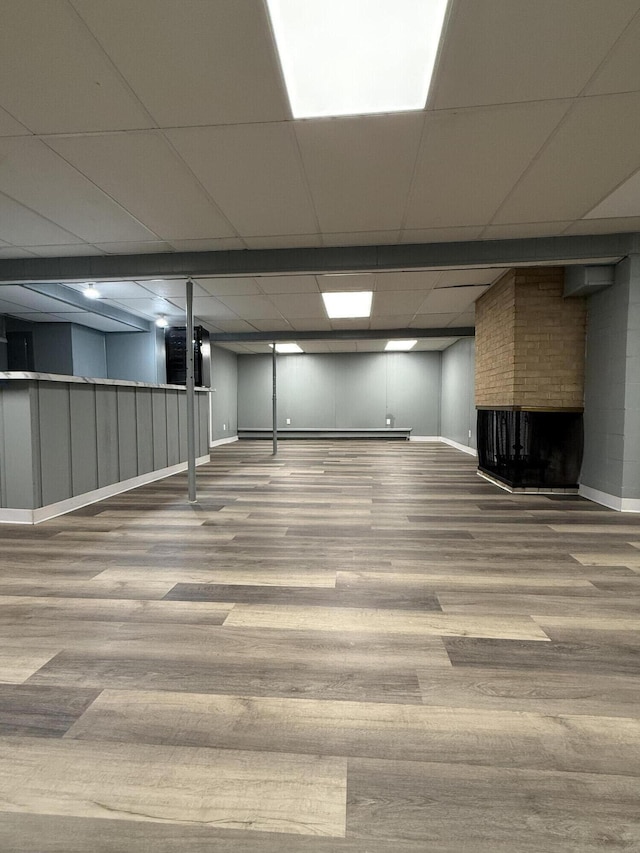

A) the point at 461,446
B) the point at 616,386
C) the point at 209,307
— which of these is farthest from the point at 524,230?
the point at 461,446

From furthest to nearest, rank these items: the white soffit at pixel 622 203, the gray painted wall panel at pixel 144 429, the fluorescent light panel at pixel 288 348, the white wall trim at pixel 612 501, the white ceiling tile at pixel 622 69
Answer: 1. the fluorescent light panel at pixel 288 348
2. the gray painted wall panel at pixel 144 429
3. the white wall trim at pixel 612 501
4. the white soffit at pixel 622 203
5. the white ceiling tile at pixel 622 69

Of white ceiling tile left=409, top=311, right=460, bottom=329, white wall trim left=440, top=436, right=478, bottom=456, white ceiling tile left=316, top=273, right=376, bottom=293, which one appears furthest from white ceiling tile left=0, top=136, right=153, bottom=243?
white wall trim left=440, top=436, right=478, bottom=456

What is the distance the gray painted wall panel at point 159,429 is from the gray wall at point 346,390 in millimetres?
6096

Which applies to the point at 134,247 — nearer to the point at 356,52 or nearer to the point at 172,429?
the point at 172,429

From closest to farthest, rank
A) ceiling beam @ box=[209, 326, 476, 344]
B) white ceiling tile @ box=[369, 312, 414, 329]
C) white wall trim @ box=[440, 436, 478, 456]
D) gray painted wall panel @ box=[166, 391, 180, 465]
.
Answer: gray painted wall panel @ box=[166, 391, 180, 465], white ceiling tile @ box=[369, 312, 414, 329], ceiling beam @ box=[209, 326, 476, 344], white wall trim @ box=[440, 436, 478, 456]

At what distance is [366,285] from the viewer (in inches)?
207

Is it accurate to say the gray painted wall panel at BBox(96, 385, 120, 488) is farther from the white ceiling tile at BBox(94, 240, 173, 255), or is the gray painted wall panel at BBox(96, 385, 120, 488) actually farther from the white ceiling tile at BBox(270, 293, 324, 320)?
the white ceiling tile at BBox(270, 293, 324, 320)

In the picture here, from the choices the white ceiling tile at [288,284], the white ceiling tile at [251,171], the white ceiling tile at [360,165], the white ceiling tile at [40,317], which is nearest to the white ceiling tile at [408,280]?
the white ceiling tile at [288,284]

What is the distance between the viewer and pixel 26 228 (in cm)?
370

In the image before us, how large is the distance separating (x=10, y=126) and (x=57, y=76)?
0.58 meters

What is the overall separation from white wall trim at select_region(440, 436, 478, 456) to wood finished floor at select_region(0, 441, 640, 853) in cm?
548

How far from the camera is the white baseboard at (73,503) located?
11.8ft

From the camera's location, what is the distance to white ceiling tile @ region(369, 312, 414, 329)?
285 inches

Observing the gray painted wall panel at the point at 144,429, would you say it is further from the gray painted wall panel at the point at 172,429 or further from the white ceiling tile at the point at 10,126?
the white ceiling tile at the point at 10,126
